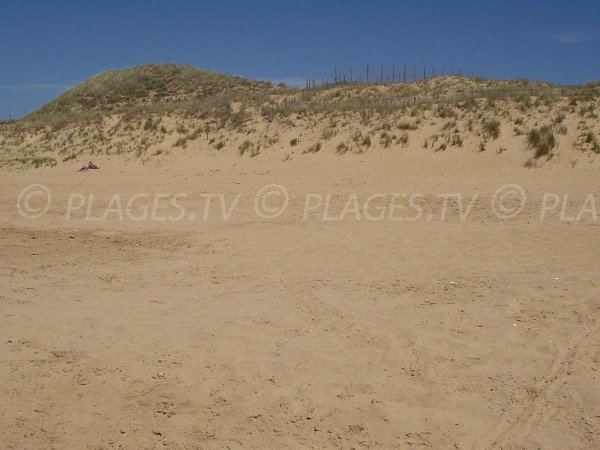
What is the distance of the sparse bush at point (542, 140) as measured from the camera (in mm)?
15780

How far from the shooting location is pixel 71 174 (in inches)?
767

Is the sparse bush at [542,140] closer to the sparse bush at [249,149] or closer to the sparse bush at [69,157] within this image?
the sparse bush at [249,149]

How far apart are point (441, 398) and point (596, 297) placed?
2.98 meters

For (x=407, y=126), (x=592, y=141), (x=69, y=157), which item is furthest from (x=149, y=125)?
(x=592, y=141)

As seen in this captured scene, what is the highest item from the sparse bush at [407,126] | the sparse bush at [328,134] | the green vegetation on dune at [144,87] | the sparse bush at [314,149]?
the green vegetation on dune at [144,87]

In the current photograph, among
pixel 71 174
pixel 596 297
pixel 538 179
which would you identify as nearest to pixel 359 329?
pixel 596 297

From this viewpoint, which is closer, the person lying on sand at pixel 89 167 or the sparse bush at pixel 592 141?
the sparse bush at pixel 592 141

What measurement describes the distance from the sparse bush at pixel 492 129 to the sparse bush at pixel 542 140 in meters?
0.98

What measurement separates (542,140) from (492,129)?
1.95 m

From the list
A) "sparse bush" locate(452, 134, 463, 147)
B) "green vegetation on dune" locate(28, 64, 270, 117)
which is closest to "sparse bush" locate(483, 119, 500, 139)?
"sparse bush" locate(452, 134, 463, 147)

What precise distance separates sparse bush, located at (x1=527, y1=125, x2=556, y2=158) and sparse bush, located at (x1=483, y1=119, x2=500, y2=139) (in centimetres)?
98

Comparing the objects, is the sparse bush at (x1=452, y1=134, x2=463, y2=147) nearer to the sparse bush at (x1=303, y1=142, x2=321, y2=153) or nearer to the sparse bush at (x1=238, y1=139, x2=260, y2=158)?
the sparse bush at (x1=303, y1=142, x2=321, y2=153)

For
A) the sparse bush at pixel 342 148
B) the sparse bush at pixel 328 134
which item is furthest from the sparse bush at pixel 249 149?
the sparse bush at pixel 342 148

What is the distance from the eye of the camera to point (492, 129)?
17703mm
